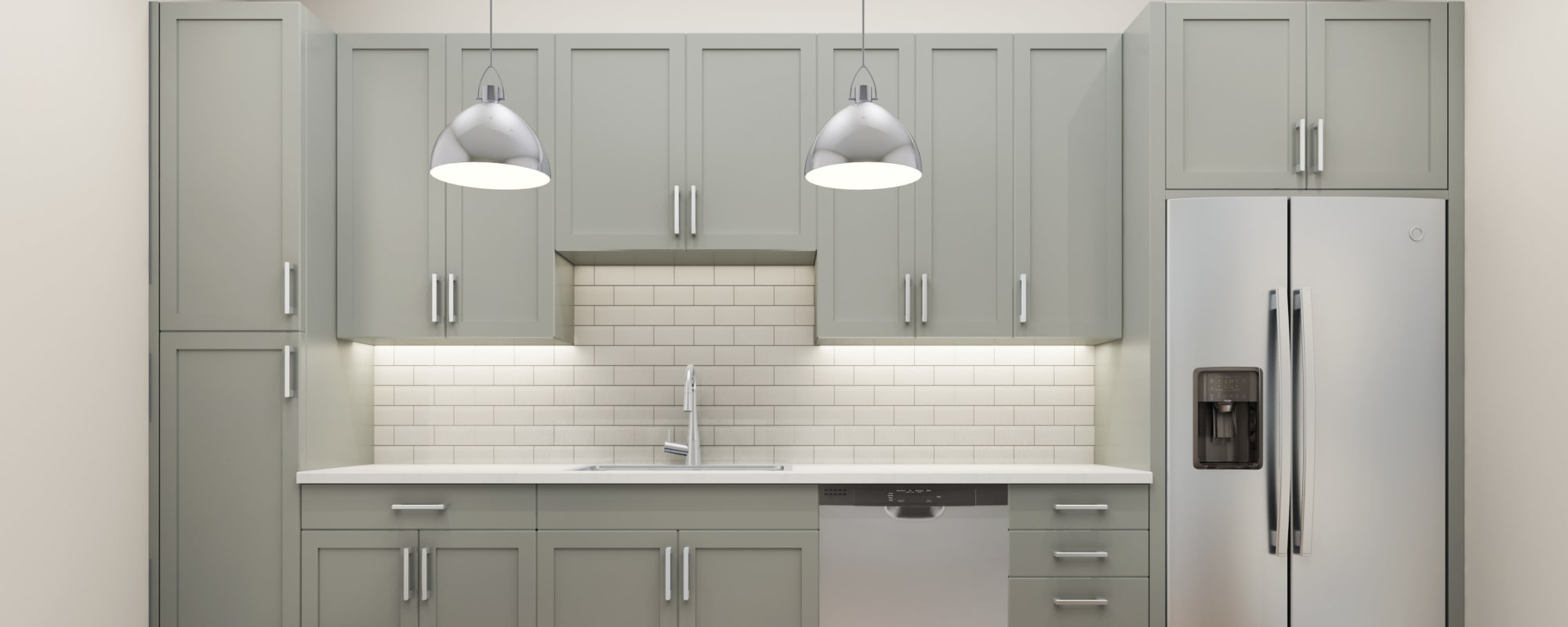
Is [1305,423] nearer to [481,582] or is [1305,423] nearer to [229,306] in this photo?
[481,582]

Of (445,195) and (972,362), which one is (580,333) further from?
(972,362)

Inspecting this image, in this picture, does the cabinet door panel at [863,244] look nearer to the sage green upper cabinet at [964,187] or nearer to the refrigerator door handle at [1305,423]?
the sage green upper cabinet at [964,187]

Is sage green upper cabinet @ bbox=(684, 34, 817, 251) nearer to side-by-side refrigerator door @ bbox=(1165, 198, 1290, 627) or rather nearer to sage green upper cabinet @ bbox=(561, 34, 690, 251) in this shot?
sage green upper cabinet @ bbox=(561, 34, 690, 251)

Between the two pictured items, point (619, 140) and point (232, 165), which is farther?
point (619, 140)

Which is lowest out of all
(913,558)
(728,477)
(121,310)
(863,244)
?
(913,558)

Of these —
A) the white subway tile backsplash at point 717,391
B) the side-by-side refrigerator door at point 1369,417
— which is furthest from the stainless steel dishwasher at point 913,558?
the side-by-side refrigerator door at point 1369,417

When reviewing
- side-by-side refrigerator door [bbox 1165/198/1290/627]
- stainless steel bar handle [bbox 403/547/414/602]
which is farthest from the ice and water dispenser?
stainless steel bar handle [bbox 403/547/414/602]

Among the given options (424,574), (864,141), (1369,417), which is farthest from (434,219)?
(1369,417)

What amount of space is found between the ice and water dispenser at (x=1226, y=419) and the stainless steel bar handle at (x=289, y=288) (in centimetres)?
286

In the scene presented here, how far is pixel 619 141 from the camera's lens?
10.6 feet

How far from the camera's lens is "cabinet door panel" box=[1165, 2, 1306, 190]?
299cm

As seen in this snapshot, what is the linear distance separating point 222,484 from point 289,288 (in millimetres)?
660

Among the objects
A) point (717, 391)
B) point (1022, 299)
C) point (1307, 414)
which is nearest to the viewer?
point (1307, 414)

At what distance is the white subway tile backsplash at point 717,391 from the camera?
141 inches
